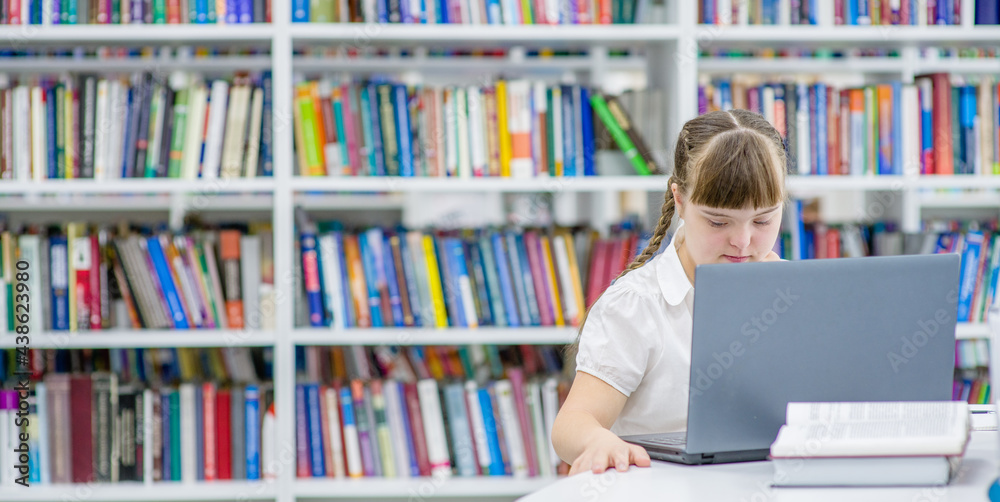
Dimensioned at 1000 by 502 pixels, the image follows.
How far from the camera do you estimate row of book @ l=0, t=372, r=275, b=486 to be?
2062 mm

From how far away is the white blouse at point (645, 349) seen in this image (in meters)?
1.19

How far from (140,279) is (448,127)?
0.81m

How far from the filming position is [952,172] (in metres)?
2.21

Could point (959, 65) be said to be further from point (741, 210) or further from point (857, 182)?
point (741, 210)

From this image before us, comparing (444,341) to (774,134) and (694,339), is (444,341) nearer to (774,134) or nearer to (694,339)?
(774,134)

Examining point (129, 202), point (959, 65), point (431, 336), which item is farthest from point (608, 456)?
point (959, 65)

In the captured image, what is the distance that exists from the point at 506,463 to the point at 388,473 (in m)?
0.29

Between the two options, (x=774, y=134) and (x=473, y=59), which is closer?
(x=774, y=134)

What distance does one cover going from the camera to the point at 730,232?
46.5 inches

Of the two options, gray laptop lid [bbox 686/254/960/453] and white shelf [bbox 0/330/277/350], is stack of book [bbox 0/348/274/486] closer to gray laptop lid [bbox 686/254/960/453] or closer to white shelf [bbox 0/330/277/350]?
white shelf [bbox 0/330/277/350]

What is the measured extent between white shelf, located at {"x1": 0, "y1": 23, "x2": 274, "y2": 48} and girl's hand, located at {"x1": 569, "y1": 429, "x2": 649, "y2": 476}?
1420 mm

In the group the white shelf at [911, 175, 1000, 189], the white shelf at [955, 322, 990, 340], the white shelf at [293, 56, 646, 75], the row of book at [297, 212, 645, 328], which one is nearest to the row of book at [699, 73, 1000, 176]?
the white shelf at [911, 175, 1000, 189]

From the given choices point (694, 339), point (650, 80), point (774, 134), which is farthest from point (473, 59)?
point (694, 339)

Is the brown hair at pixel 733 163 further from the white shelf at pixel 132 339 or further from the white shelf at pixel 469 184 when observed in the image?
the white shelf at pixel 132 339
